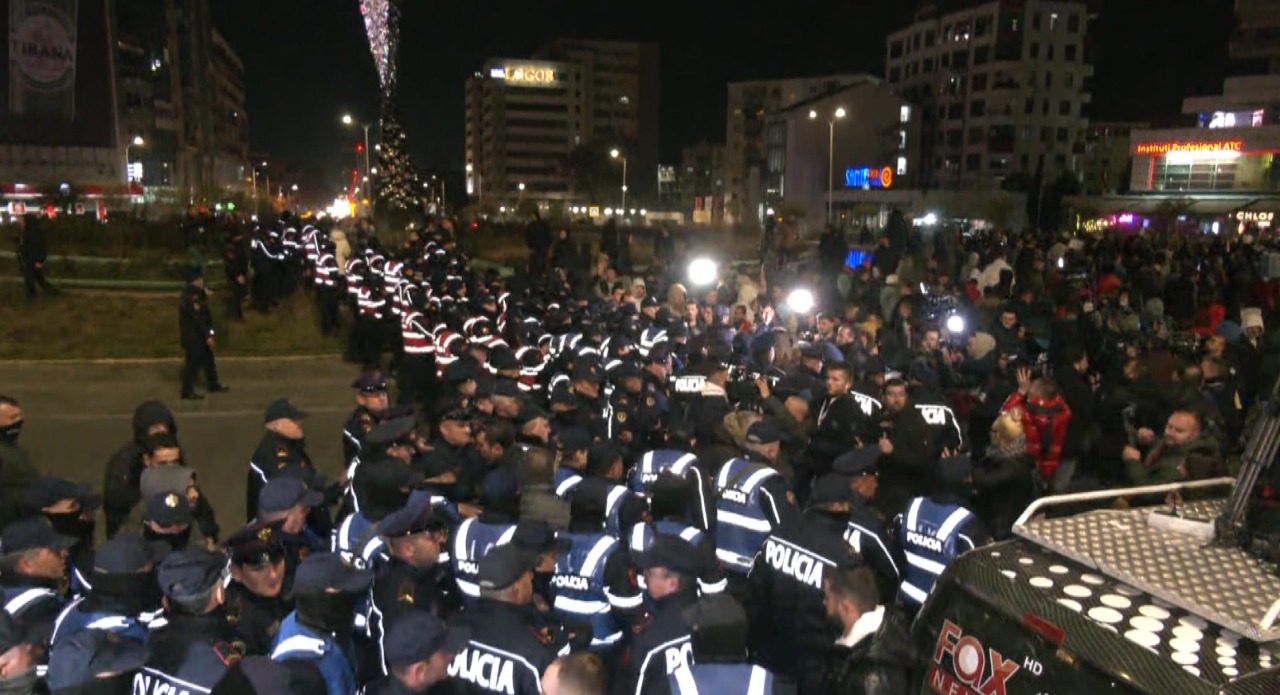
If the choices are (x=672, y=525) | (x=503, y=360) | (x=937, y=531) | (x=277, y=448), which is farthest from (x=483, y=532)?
(x=503, y=360)

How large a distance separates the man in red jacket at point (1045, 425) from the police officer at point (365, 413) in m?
5.05

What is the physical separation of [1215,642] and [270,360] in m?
15.0

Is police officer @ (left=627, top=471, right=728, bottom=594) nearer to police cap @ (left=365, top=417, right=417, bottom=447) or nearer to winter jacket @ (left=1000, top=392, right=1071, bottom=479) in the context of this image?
police cap @ (left=365, top=417, right=417, bottom=447)

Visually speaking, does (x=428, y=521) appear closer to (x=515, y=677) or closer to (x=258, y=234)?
(x=515, y=677)

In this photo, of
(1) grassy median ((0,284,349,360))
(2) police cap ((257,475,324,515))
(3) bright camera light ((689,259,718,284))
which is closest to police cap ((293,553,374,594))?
(2) police cap ((257,475,324,515))

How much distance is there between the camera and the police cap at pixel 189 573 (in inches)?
151

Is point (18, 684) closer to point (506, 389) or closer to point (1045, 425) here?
point (506, 389)

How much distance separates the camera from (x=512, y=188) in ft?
496

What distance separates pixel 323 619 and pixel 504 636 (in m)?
0.74

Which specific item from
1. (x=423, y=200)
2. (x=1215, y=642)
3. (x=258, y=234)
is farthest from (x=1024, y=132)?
(x=1215, y=642)

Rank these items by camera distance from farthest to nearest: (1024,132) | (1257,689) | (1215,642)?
(1024,132) → (1215,642) → (1257,689)

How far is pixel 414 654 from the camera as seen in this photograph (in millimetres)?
3348

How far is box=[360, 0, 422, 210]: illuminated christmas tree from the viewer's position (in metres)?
34.1

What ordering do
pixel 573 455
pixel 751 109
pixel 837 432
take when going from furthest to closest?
pixel 751 109
pixel 837 432
pixel 573 455
